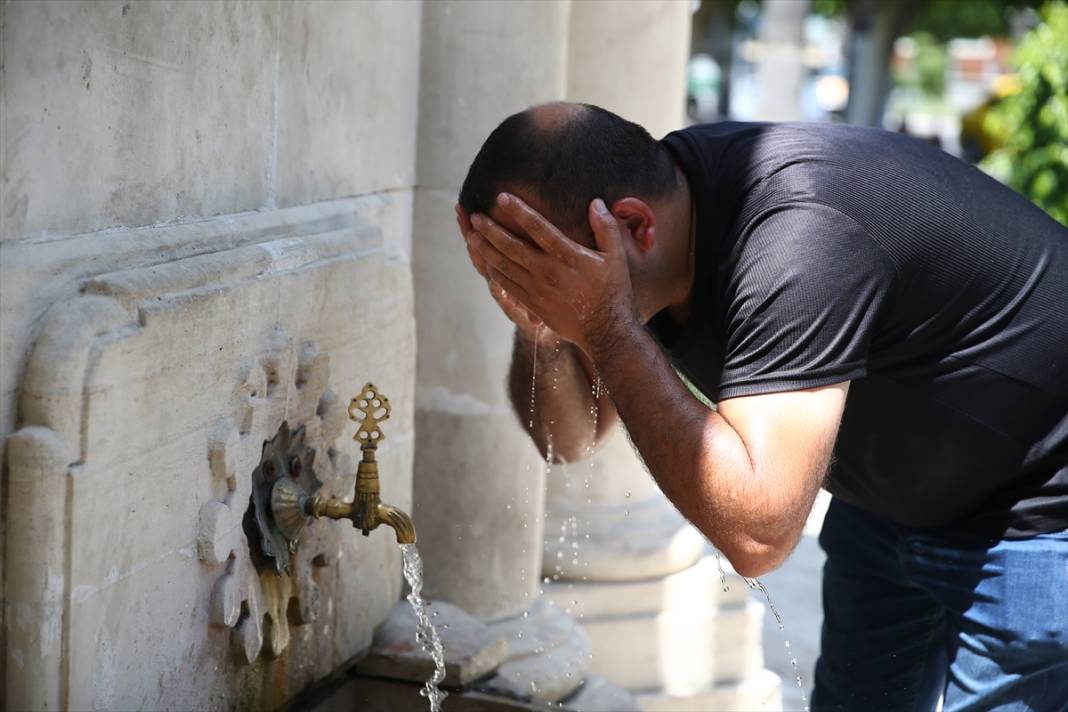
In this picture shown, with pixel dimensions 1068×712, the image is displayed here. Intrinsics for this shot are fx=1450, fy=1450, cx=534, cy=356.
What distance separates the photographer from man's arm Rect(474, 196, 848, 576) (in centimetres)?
178

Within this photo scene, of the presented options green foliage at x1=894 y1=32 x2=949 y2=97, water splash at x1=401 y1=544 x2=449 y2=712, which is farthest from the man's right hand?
green foliage at x1=894 y1=32 x2=949 y2=97

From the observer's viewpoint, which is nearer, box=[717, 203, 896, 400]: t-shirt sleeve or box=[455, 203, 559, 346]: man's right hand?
box=[717, 203, 896, 400]: t-shirt sleeve

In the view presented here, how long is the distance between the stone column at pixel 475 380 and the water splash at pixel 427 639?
167mm

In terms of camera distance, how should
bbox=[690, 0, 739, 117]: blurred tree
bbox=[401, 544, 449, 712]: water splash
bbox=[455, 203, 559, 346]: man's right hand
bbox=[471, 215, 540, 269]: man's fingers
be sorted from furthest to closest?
bbox=[690, 0, 739, 117]: blurred tree, bbox=[401, 544, 449, 712]: water splash, bbox=[455, 203, 559, 346]: man's right hand, bbox=[471, 215, 540, 269]: man's fingers

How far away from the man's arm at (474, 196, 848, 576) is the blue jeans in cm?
53

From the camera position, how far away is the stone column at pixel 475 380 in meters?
2.95

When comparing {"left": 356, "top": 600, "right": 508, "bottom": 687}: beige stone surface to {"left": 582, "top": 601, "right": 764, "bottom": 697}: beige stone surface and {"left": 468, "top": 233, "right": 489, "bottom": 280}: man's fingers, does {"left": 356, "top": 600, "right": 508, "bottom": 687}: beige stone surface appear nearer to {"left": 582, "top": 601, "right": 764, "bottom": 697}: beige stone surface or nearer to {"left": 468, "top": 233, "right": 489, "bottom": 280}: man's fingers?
{"left": 582, "top": 601, "right": 764, "bottom": 697}: beige stone surface

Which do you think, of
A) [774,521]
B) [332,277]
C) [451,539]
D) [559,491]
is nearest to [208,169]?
[332,277]

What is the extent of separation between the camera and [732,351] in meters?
1.86

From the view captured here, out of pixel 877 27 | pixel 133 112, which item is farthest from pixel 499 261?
pixel 877 27

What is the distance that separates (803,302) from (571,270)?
0.98 ft

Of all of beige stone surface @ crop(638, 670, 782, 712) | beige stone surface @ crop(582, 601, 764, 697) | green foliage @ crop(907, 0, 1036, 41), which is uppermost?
green foliage @ crop(907, 0, 1036, 41)

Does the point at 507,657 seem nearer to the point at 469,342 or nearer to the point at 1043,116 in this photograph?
the point at 469,342

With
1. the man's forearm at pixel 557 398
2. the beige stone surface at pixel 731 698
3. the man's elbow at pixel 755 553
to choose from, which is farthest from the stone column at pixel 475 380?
the man's elbow at pixel 755 553
